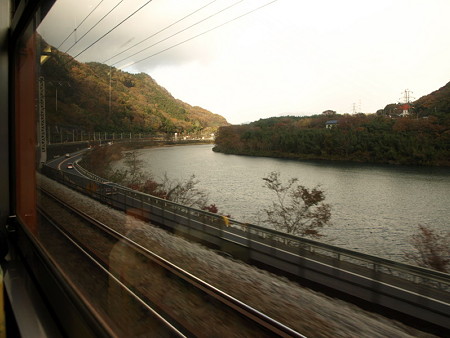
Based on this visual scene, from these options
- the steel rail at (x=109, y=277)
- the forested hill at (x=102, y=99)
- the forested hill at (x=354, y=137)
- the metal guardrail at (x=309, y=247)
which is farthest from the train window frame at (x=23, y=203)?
the forested hill at (x=354, y=137)

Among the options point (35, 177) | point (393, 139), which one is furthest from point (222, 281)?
point (35, 177)

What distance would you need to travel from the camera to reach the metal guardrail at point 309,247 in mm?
1611

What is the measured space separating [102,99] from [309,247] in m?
2.49

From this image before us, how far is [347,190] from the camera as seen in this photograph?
4184 millimetres

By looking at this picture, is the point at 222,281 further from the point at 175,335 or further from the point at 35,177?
the point at 35,177

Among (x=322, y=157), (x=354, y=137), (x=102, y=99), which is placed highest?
(x=102, y=99)

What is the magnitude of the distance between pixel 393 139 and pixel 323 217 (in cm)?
249

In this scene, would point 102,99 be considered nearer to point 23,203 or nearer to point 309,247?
point 23,203

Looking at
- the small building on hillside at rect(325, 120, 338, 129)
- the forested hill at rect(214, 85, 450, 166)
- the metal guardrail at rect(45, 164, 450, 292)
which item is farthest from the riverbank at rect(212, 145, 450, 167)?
the metal guardrail at rect(45, 164, 450, 292)

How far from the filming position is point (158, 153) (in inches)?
187

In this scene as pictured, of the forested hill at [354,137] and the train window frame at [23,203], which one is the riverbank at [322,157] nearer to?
the forested hill at [354,137]

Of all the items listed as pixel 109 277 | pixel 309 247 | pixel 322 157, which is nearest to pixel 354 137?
pixel 322 157

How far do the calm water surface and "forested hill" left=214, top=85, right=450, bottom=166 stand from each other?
0.16 m

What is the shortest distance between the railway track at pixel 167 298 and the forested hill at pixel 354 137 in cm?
150
